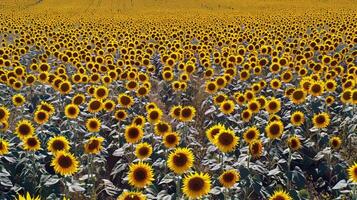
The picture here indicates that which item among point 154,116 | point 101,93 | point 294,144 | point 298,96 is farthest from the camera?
point 101,93

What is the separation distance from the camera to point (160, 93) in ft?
38.6

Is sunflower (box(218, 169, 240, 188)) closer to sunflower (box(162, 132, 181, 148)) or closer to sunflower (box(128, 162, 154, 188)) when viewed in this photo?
sunflower (box(128, 162, 154, 188))

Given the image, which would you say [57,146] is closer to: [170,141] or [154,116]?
[170,141]

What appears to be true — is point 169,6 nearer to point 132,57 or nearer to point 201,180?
point 132,57

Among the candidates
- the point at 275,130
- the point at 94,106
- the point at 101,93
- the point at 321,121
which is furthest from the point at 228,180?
the point at 101,93

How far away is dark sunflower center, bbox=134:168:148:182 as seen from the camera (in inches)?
194

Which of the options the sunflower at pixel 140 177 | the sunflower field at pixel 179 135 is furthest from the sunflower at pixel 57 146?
the sunflower at pixel 140 177

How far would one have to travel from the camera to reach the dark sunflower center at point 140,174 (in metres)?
4.93

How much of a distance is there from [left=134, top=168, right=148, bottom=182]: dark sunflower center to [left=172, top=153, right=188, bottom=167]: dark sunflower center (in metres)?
0.38

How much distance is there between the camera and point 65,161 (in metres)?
5.35

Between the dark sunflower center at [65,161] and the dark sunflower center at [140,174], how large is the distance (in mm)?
931

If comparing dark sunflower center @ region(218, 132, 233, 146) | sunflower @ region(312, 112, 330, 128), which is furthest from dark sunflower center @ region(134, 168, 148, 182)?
sunflower @ region(312, 112, 330, 128)

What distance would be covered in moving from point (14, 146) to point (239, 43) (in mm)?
12044

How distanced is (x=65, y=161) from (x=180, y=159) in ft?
4.70
